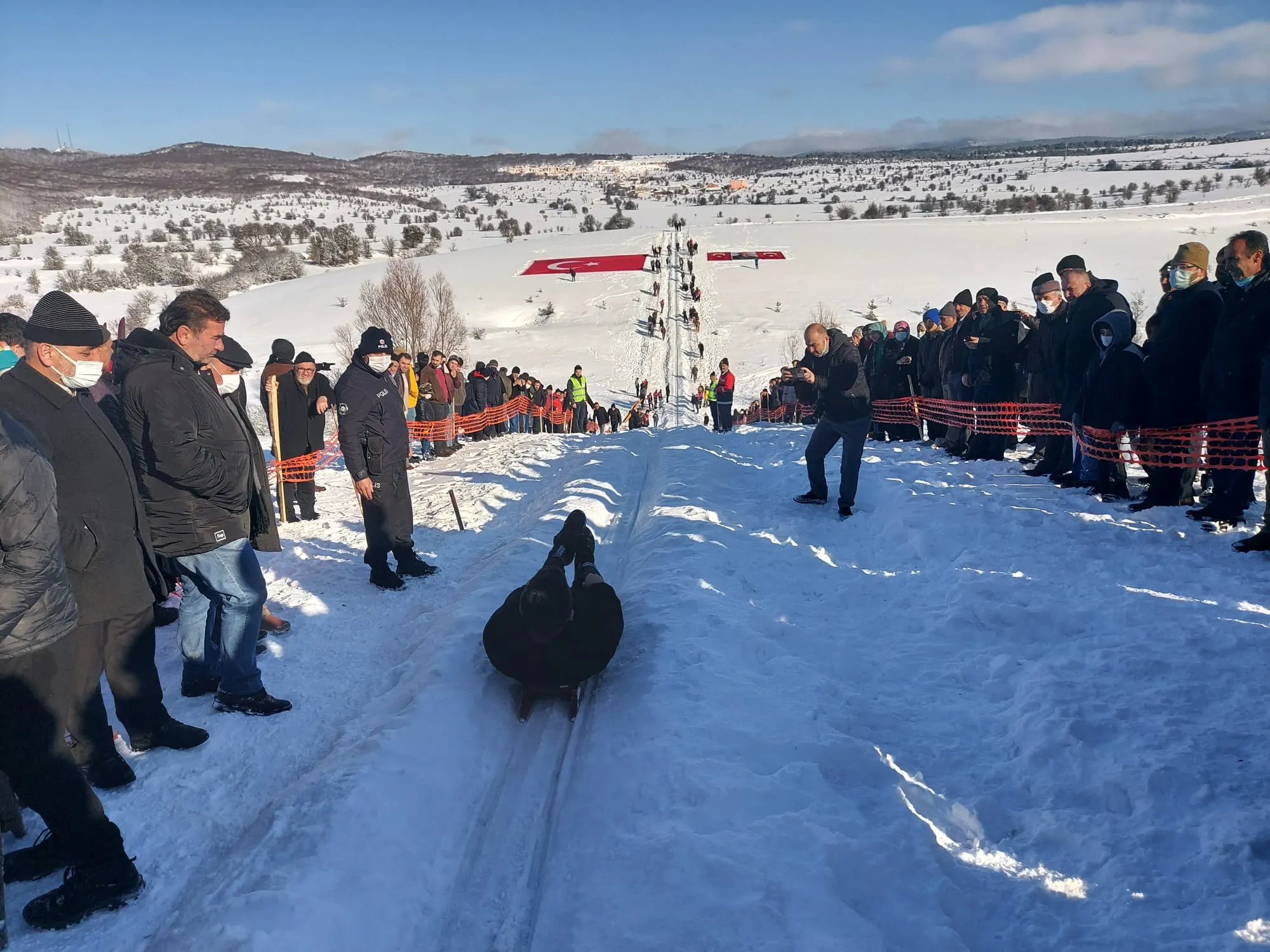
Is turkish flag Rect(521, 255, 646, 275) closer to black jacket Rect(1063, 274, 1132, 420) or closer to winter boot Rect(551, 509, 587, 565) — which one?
black jacket Rect(1063, 274, 1132, 420)

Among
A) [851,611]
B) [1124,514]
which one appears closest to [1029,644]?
[851,611]

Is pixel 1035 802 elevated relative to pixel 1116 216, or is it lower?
lower

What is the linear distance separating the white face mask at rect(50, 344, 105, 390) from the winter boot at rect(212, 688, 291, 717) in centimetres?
198

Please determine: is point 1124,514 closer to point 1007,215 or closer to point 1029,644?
point 1029,644

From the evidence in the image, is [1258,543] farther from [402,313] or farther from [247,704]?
[402,313]

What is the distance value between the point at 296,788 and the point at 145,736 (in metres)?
0.95

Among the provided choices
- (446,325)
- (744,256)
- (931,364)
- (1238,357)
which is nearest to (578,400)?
(931,364)

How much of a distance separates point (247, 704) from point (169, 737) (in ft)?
1.52

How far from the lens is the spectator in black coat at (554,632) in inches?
163

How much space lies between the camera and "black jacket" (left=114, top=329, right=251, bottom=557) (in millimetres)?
3809

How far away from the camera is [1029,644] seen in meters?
4.57

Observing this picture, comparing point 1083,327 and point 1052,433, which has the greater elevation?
point 1083,327

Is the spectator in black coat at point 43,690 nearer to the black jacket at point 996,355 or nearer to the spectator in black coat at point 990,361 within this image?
the spectator in black coat at point 990,361

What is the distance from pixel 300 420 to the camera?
29.5ft
